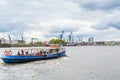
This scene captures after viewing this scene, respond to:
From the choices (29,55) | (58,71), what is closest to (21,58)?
(29,55)

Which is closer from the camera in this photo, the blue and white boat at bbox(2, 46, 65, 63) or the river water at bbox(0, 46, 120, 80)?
the river water at bbox(0, 46, 120, 80)

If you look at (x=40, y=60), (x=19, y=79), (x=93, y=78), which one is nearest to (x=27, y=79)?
(x=19, y=79)

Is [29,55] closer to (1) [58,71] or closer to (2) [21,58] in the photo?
(2) [21,58]

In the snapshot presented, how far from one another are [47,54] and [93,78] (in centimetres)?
3754

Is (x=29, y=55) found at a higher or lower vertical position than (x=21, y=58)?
higher

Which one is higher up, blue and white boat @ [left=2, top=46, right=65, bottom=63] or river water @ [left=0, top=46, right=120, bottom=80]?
blue and white boat @ [left=2, top=46, right=65, bottom=63]

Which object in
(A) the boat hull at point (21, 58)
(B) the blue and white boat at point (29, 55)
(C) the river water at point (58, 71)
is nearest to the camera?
(C) the river water at point (58, 71)

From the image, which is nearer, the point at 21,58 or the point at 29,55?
the point at 21,58

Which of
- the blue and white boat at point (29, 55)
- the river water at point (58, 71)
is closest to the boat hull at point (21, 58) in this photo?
the blue and white boat at point (29, 55)

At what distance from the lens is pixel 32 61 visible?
71.4 metres

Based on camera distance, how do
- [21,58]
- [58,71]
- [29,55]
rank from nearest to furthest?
[58,71] → [21,58] → [29,55]

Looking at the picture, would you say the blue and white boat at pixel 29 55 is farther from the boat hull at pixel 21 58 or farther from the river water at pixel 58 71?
the river water at pixel 58 71

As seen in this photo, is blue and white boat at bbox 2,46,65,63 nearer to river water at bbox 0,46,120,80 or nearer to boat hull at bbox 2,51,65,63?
boat hull at bbox 2,51,65,63

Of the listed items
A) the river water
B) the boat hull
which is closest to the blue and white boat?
the boat hull
